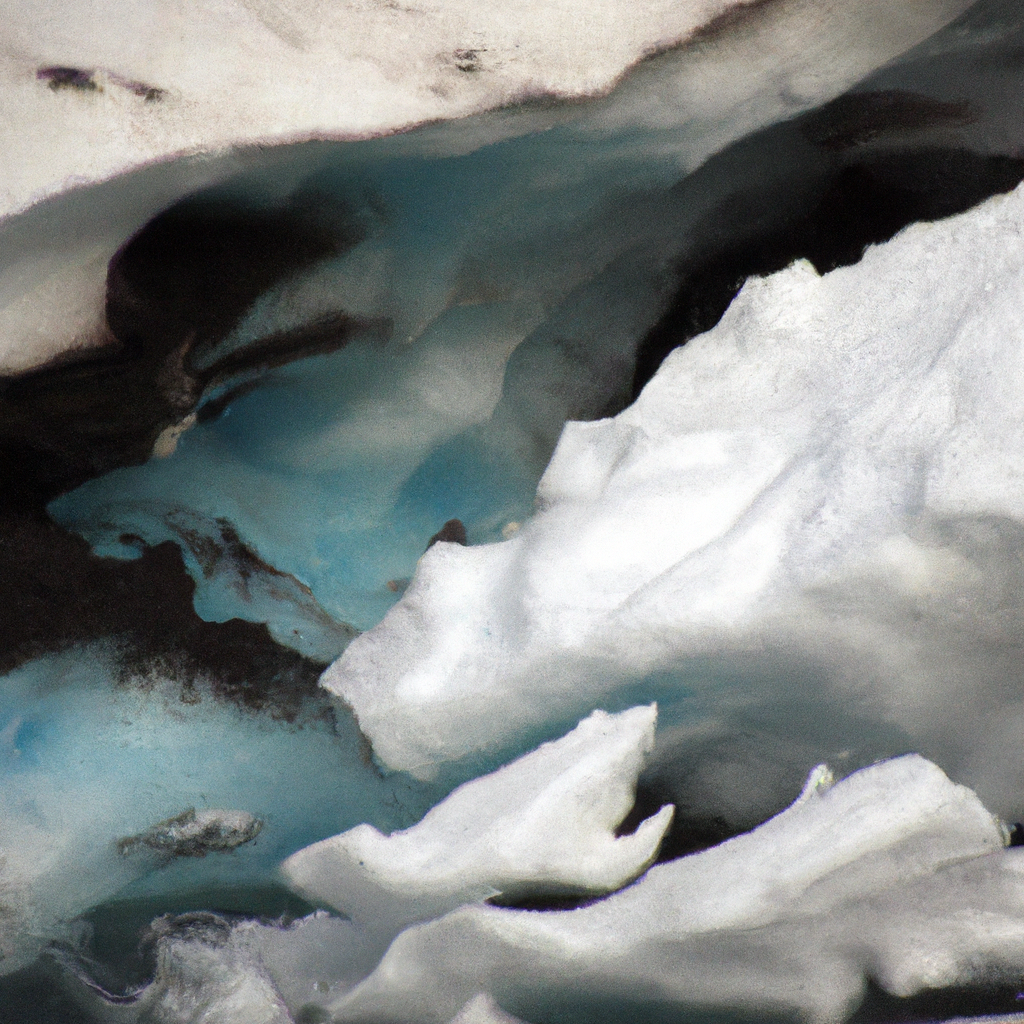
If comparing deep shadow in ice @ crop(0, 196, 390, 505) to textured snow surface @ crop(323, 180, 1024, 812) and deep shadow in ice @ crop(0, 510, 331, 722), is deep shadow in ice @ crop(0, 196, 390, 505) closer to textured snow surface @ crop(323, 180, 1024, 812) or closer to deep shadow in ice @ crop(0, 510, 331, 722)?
deep shadow in ice @ crop(0, 510, 331, 722)

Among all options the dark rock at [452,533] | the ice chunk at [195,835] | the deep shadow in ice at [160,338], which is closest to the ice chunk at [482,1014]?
the ice chunk at [195,835]

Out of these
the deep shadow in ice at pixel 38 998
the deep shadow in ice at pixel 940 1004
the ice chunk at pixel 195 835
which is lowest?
the deep shadow in ice at pixel 38 998

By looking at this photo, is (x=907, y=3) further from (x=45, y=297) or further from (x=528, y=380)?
(x=45, y=297)

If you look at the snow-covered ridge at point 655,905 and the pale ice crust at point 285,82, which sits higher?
the pale ice crust at point 285,82

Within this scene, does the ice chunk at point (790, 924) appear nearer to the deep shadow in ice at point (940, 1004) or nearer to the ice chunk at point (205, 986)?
the deep shadow in ice at point (940, 1004)

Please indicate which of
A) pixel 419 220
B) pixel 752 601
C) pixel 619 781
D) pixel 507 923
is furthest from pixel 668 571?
pixel 419 220

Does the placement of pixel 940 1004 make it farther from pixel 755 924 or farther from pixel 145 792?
pixel 145 792

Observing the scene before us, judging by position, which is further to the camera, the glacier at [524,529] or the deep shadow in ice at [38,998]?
the deep shadow in ice at [38,998]
